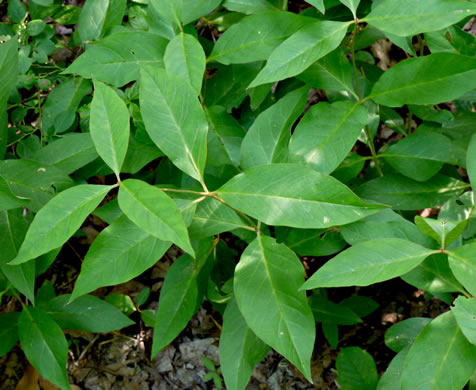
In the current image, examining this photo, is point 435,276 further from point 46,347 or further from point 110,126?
point 46,347

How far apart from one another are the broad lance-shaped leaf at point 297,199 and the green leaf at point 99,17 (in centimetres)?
103

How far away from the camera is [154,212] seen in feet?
3.35

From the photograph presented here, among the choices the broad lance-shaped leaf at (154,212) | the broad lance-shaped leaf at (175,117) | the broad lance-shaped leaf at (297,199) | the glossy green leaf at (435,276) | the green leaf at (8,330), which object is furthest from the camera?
the green leaf at (8,330)

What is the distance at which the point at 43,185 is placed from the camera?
144cm

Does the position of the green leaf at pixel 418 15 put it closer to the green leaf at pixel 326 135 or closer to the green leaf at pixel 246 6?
the green leaf at pixel 326 135

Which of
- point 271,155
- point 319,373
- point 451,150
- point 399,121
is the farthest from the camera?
point 319,373

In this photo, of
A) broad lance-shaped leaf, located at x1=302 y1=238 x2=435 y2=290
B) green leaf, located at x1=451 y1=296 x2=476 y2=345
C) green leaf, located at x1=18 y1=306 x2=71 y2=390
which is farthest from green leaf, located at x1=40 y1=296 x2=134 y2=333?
green leaf, located at x1=451 y1=296 x2=476 y2=345

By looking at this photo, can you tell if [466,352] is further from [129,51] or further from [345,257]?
[129,51]

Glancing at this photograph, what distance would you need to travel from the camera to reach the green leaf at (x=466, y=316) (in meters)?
1.04

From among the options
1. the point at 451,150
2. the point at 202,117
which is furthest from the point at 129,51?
the point at 451,150

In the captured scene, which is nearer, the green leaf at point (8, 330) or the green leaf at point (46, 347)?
the green leaf at point (46, 347)

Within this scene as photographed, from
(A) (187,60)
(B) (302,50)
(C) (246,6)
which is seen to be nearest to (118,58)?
(A) (187,60)

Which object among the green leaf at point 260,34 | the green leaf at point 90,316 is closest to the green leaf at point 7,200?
the green leaf at point 90,316

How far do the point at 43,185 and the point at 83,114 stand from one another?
0.36 m
